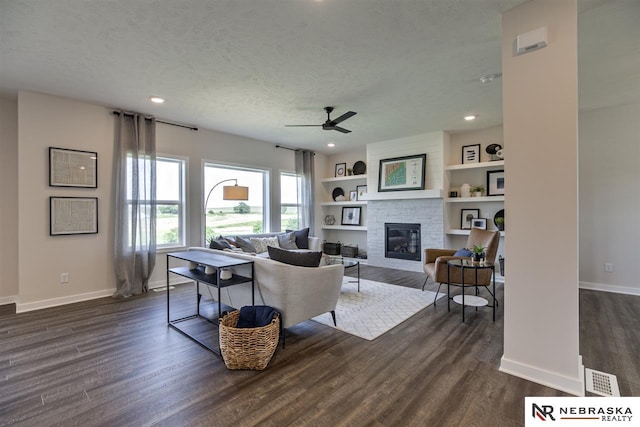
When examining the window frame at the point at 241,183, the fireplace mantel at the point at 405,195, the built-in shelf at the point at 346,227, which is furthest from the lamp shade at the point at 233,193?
the built-in shelf at the point at 346,227

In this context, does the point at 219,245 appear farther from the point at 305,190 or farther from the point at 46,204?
the point at 305,190

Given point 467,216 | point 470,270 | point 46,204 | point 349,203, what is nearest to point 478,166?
point 467,216

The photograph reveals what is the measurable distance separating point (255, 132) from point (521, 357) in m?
5.11

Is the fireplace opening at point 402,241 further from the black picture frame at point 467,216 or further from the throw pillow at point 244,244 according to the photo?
the throw pillow at point 244,244

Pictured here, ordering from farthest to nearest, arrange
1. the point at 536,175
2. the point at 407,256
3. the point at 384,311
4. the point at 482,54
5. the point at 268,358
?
the point at 407,256 → the point at 384,311 → the point at 482,54 → the point at 268,358 → the point at 536,175

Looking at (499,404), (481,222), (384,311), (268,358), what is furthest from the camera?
(481,222)

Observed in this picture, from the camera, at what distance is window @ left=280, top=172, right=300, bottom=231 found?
6.89 metres

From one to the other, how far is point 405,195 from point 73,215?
5.46 m

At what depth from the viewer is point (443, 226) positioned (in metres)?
5.65

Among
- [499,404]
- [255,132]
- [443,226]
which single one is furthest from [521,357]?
[255,132]

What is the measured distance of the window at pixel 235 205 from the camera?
5592 mm

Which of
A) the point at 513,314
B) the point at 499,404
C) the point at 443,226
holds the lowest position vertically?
the point at 499,404

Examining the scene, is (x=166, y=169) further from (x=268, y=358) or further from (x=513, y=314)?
(x=513, y=314)

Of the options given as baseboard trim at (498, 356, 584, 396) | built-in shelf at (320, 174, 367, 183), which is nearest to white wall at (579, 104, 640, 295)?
baseboard trim at (498, 356, 584, 396)
